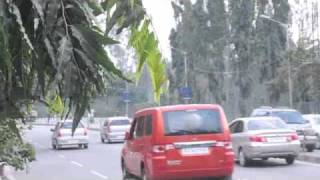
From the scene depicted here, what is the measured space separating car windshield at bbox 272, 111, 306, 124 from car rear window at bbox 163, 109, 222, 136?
43.9ft

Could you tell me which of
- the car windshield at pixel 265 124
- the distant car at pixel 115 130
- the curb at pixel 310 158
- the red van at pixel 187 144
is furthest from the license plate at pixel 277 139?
the distant car at pixel 115 130

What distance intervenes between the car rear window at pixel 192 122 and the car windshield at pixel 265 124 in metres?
6.13

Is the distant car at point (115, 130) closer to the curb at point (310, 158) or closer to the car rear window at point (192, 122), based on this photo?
the curb at point (310, 158)

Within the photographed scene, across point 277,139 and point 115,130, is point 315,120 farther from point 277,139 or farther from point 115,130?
point 115,130

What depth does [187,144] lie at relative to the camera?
13969 millimetres

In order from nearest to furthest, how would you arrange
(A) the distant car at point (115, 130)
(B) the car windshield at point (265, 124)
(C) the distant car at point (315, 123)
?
Result: (B) the car windshield at point (265, 124) → (C) the distant car at point (315, 123) → (A) the distant car at point (115, 130)

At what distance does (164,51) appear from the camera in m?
2.02

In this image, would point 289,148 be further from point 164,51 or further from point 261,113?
point 164,51

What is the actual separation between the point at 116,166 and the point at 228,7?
47.6 meters

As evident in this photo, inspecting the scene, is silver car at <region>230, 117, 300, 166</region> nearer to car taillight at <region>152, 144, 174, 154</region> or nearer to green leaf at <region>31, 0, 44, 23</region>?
car taillight at <region>152, 144, 174, 154</region>

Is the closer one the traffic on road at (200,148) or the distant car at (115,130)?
the traffic on road at (200,148)

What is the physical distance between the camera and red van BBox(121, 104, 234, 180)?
13.9 metres

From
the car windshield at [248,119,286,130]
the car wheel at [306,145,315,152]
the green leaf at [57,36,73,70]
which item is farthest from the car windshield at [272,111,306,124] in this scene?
the green leaf at [57,36,73,70]

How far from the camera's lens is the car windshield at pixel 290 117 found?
2731 cm
